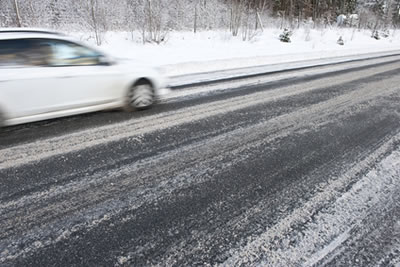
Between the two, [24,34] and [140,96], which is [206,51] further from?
[24,34]

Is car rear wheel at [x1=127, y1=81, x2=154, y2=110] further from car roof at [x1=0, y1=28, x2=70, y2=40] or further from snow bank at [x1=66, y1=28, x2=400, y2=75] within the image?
snow bank at [x1=66, y1=28, x2=400, y2=75]

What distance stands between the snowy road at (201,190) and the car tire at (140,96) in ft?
1.64

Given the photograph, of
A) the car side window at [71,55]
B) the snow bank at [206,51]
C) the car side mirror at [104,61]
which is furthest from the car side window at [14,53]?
the snow bank at [206,51]

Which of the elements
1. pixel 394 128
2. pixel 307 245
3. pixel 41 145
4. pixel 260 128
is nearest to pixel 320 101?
pixel 394 128

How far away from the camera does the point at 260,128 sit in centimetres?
507

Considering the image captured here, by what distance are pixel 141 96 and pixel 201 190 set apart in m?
3.49

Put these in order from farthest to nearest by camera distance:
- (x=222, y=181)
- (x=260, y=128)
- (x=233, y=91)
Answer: (x=233, y=91) < (x=260, y=128) < (x=222, y=181)

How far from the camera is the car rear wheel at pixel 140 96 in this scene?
5.95m

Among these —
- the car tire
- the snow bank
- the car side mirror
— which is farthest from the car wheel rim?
the snow bank

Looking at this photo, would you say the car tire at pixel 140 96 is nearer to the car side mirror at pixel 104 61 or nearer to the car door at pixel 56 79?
the car door at pixel 56 79

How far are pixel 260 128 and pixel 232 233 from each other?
288cm

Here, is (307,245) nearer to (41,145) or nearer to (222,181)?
(222,181)

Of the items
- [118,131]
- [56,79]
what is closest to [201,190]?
[118,131]

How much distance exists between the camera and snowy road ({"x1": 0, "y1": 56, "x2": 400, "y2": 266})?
2291 mm
